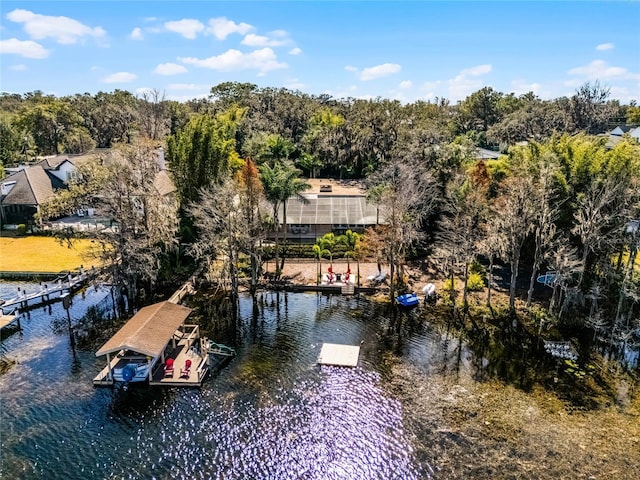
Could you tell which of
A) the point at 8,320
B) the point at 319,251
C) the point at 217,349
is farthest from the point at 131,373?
the point at 319,251

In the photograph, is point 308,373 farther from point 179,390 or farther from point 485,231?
point 485,231

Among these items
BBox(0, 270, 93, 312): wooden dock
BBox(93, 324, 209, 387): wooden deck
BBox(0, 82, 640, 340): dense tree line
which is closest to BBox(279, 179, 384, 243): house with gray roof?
BBox(0, 82, 640, 340): dense tree line

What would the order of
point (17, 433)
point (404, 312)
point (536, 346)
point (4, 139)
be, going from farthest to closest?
point (4, 139) < point (404, 312) < point (536, 346) < point (17, 433)

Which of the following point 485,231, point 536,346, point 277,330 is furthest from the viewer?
point 485,231

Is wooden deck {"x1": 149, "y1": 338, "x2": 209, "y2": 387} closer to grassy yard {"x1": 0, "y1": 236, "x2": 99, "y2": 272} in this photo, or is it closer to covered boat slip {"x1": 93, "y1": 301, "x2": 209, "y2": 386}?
covered boat slip {"x1": 93, "y1": 301, "x2": 209, "y2": 386}

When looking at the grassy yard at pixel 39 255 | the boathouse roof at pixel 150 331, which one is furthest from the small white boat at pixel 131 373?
the grassy yard at pixel 39 255

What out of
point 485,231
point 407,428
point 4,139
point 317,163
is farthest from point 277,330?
point 4,139

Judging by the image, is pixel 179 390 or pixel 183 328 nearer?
pixel 179 390
